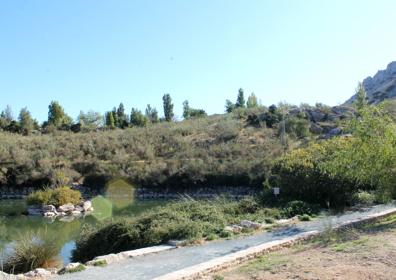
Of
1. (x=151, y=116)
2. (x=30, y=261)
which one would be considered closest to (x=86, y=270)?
(x=30, y=261)

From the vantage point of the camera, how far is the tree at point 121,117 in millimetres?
72688

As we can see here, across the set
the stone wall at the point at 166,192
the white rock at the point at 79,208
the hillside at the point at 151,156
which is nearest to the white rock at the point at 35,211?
the white rock at the point at 79,208

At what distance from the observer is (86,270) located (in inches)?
344

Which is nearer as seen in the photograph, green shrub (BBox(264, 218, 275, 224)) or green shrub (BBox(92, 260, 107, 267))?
green shrub (BBox(92, 260, 107, 267))

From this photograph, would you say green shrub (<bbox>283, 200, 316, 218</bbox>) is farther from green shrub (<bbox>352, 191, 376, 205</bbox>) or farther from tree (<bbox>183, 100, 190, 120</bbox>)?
tree (<bbox>183, 100, 190, 120</bbox>)

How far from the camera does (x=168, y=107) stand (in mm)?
79812

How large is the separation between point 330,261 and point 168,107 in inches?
2852

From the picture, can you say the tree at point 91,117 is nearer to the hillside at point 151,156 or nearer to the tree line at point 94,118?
the tree line at point 94,118

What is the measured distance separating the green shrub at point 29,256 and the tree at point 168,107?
68.1 m

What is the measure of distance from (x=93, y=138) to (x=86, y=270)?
48.0 meters

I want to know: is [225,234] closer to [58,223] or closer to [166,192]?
[58,223]

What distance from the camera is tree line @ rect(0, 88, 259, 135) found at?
6781 cm

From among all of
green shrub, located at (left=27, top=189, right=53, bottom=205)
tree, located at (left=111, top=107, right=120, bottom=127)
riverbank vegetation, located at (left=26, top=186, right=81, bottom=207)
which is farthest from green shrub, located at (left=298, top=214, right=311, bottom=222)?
tree, located at (left=111, top=107, right=120, bottom=127)

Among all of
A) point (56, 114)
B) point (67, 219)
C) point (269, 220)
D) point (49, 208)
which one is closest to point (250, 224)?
point (269, 220)
